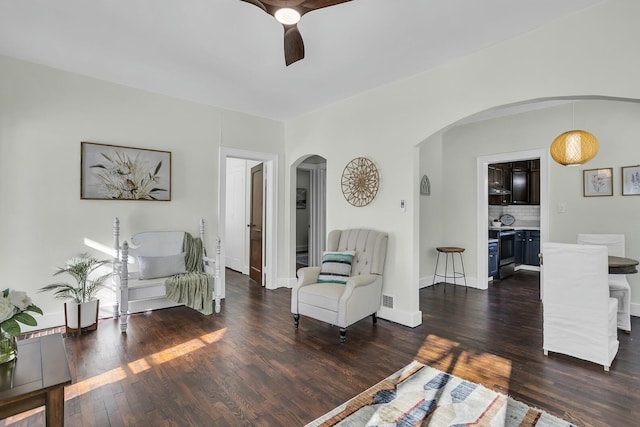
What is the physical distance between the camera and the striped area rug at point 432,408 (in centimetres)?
191

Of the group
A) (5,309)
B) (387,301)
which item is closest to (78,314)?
(5,309)

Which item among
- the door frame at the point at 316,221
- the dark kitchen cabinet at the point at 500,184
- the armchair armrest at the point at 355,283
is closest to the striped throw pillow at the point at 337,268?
the armchair armrest at the point at 355,283

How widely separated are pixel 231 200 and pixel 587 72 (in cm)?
606

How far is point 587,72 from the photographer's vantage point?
8.02 feet

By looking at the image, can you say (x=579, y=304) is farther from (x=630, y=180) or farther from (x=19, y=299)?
(x=19, y=299)

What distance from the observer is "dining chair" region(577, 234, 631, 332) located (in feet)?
11.0

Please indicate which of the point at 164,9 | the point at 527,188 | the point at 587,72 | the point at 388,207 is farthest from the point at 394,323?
the point at 527,188

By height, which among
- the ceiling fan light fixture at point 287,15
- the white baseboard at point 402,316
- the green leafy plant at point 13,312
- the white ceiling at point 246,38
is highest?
the white ceiling at point 246,38

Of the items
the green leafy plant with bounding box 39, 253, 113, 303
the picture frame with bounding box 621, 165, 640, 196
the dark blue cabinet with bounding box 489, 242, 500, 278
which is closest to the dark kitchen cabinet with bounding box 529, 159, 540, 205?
the dark blue cabinet with bounding box 489, 242, 500, 278

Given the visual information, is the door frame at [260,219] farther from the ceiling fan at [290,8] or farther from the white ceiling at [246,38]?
the ceiling fan at [290,8]

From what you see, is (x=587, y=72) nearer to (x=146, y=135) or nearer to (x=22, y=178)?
(x=146, y=135)

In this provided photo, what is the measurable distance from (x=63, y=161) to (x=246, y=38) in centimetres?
245

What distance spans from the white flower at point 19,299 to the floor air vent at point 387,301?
3150mm

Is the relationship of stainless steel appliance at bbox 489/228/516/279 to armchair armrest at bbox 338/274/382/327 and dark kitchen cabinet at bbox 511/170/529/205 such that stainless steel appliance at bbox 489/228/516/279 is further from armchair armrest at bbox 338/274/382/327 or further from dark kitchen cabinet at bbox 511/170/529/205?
armchair armrest at bbox 338/274/382/327
